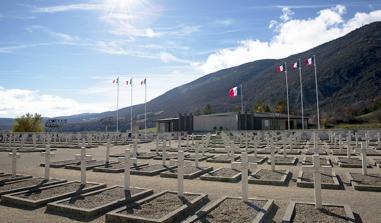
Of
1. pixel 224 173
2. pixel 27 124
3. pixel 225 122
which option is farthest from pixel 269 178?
pixel 27 124

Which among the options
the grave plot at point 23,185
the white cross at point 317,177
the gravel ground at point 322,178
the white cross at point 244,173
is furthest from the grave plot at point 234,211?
the grave plot at point 23,185

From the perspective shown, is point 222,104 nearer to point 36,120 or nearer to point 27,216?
point 36,120

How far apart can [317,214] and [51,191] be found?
6.41 metres

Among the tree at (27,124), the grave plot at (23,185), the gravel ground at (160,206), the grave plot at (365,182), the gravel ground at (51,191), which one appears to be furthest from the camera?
the tree at (27,124)

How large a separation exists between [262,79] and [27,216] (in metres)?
200

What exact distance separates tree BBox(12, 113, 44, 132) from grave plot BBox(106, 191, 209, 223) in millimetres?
64196

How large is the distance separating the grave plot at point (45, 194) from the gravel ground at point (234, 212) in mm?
3684

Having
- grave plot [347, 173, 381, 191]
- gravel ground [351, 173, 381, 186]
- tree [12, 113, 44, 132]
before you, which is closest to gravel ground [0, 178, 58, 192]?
grave plot [347, 173, 381, 191]

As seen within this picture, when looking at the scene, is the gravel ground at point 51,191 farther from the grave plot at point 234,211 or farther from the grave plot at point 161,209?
the grave plot at point 234,211

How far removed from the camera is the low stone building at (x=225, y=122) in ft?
194

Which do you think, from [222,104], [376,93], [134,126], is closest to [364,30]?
[376,93]

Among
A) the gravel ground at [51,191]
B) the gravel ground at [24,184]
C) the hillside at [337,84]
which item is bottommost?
the gravel ground at [51,191]

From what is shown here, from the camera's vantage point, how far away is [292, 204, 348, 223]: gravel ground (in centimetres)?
587

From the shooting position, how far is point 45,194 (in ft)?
26.1
